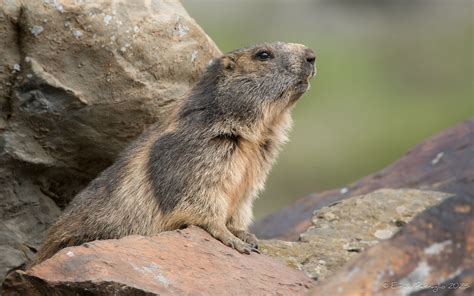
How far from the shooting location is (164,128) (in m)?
9.31

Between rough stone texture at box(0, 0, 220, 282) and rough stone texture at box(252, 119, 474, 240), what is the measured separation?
186 centimetres

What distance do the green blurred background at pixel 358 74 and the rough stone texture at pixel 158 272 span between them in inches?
455

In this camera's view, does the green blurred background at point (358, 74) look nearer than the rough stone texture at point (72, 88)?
No

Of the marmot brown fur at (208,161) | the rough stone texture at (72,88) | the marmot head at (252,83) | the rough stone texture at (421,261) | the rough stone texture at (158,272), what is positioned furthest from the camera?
the rough stone texture at (72,88)

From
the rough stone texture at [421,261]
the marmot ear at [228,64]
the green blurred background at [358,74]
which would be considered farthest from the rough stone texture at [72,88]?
the green blurred background at [358,74]

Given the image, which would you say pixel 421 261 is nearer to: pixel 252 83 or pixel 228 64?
pixel 252 83

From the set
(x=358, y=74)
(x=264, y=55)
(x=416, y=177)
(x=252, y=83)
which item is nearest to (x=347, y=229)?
(x=252, y=83)

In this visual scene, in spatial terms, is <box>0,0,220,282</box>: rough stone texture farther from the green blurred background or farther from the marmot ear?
the green blurred background

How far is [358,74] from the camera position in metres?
27.1

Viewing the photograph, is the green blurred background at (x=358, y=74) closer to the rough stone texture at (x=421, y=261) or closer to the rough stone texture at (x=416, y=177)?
the rough stone texture at (x=416, y=177)

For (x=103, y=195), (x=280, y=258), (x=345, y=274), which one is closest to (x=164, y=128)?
(x=103, y=195)

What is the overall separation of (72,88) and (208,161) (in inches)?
54.0

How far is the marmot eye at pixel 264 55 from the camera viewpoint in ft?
31.2

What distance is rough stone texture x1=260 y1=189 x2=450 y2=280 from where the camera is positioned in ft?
29.8
